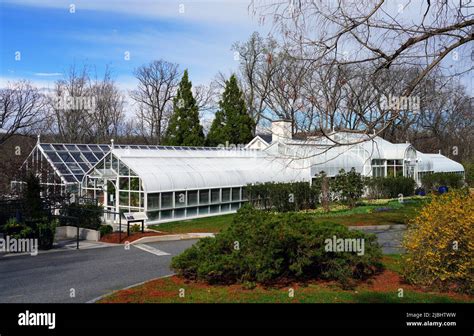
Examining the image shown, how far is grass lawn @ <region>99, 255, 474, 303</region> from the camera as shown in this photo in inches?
346

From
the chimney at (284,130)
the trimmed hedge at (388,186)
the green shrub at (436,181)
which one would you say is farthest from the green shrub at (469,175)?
the chimney at (284,130)

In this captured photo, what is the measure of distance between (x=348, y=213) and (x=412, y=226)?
1515 cm

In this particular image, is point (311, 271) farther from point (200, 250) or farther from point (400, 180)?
point (400, 180)

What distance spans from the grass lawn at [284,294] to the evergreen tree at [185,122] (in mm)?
31987

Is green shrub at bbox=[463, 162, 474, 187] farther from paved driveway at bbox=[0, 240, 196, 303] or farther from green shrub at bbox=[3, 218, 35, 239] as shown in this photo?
green shrub at bbox=[3, 218, 35, 239]

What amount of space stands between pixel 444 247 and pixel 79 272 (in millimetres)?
8955

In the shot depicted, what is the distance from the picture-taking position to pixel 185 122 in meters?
42.2

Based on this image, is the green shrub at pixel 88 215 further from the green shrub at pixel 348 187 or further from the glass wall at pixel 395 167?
the glass wall at pixel 395 167

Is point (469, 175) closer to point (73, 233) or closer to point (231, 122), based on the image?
point (231, 122)

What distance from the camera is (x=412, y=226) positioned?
1021cm

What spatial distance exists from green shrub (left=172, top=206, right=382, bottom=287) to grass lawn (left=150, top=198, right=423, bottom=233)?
30.7 feet

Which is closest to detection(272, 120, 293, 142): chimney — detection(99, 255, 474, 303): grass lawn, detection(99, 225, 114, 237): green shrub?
detection(99, 255, 474, 303): grass lawn

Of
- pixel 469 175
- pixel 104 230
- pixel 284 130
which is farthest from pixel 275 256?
pixel 469 175
